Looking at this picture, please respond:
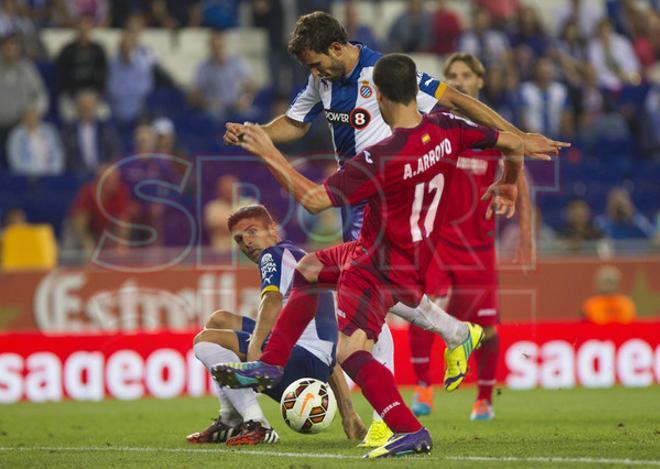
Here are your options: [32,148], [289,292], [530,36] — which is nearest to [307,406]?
[289,292]

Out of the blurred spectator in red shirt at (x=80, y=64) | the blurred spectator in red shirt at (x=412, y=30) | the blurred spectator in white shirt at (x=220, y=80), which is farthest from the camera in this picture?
the blurred spectator in red shirt at (x=412, y=30)

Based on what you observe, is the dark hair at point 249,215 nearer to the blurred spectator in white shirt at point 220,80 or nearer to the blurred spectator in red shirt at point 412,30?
the blurred spectator in white shirt at point 220,80

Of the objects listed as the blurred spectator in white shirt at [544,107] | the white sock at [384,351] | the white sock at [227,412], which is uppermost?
the blurred spectator in white shirt at [544,107]

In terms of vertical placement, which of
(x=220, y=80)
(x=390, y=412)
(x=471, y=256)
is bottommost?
(x=390, y=412)

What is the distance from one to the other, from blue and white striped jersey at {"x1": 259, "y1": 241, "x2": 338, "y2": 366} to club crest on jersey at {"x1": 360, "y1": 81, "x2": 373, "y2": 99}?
1.03 metres

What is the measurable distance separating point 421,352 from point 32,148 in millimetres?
6626

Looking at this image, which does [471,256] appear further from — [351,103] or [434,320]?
[434,320]

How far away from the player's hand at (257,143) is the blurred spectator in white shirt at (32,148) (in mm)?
8469

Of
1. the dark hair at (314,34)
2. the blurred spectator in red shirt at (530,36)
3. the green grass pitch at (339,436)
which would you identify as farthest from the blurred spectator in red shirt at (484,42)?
the dark hair at (314,34)

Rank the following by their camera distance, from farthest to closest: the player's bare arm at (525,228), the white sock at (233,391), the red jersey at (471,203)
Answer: the red jersey at (471,203), the player's bare arm at (525,228), the white sock at (233,391)

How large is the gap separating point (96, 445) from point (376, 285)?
2.22 m

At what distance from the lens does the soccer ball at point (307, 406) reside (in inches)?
313

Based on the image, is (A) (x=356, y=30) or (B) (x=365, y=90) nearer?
(B) (x=365, y=90)

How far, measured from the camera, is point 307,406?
313 inches
